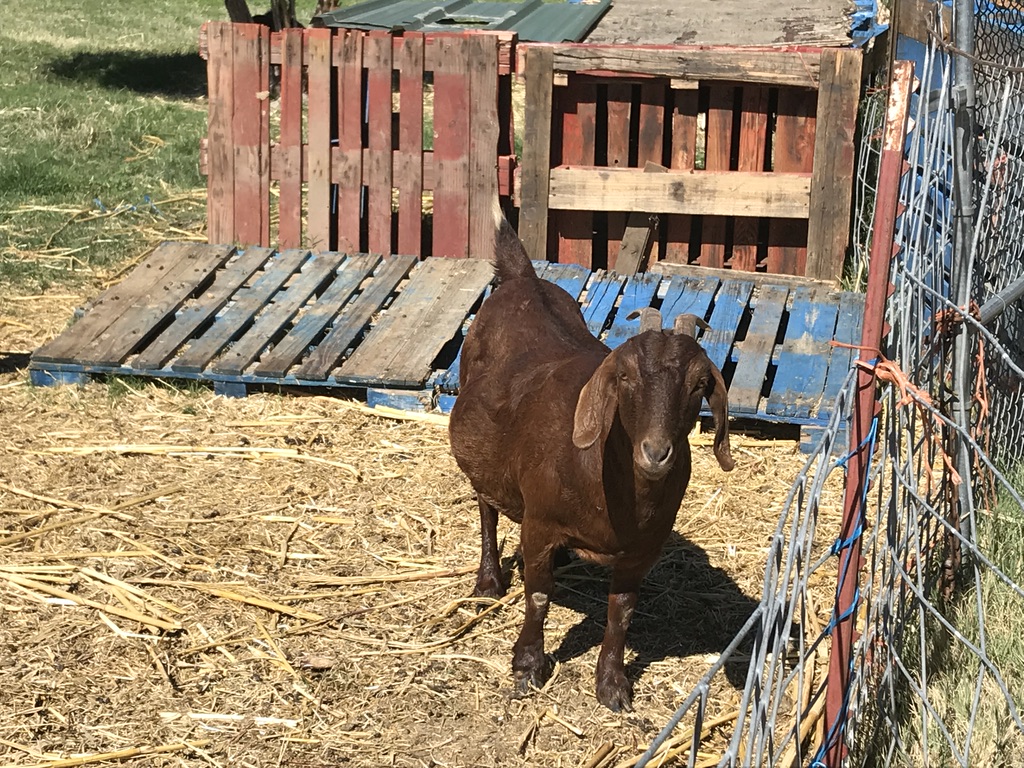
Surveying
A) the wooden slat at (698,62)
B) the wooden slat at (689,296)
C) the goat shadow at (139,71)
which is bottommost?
the wooden slat at (689,296)

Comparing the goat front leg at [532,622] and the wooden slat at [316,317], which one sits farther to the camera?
the wooden slat at [316,317]

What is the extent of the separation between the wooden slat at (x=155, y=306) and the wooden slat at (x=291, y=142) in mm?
567

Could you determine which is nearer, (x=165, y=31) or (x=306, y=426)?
(x=306, y=426)

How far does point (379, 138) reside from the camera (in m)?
9.62

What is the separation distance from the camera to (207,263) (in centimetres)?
934

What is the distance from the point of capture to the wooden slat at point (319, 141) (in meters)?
9.57

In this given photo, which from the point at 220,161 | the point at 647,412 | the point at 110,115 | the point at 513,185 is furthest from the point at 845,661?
the point at 110,115

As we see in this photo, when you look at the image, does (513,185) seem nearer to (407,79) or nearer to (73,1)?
(407,79)

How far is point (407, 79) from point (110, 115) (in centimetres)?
668

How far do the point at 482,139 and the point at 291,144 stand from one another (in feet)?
4.87

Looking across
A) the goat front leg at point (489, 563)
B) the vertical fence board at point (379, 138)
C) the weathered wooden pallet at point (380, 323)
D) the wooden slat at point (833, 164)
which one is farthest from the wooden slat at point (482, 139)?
the goat front leg at point (489, 563)

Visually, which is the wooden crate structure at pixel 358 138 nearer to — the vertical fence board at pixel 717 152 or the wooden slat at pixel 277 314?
the wooden slat at pixel 277 314

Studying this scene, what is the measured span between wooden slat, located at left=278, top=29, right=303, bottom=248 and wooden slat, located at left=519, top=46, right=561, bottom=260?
1.73 m

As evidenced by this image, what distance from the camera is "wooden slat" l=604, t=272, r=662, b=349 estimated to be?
806 centimetres
